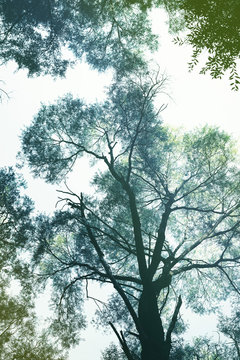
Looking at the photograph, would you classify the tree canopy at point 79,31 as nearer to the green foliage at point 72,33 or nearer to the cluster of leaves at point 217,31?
the green foliage at point 72,33

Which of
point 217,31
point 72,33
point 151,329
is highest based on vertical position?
point 72,33

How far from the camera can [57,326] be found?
828 cm

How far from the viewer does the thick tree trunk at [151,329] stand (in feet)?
14.5

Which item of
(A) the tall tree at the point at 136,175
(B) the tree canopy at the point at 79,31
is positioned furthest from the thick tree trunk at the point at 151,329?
(B) the tree canopy at the point at 79,31

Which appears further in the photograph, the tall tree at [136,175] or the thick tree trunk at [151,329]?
the tall tree at [136,175]

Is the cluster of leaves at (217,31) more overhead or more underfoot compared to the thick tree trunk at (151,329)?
more overhead

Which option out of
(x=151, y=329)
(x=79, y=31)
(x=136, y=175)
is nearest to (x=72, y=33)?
(x=79, y=31)

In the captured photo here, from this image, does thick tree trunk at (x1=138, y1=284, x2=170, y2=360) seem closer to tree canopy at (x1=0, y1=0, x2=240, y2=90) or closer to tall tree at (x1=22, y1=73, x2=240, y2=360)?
tall tree at (x1=22, y1=73, x2=240, y2=360)

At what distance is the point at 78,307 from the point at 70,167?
550cm

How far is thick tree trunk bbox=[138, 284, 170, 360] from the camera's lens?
4.41 m

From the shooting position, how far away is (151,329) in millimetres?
5082

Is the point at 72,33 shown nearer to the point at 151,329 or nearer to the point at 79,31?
the point at 79,31

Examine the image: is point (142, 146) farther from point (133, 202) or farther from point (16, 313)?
point (16, 313)

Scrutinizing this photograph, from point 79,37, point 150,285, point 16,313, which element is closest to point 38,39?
point 79,37
